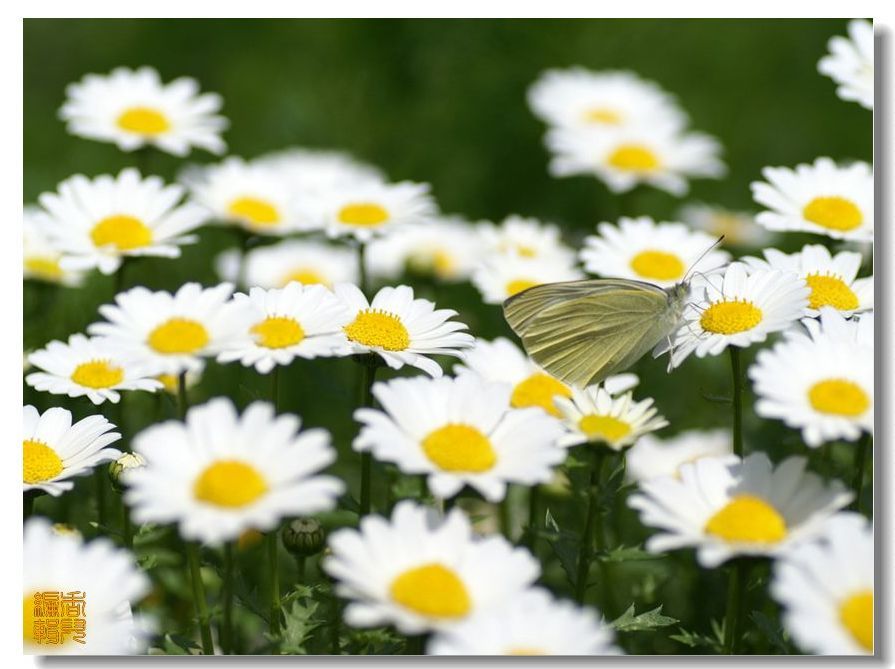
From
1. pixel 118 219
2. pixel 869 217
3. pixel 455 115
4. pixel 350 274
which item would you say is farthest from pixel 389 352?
pixel 455 115

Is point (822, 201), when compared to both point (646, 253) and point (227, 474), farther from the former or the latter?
point (227, 474)

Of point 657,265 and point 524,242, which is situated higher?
point 524,242

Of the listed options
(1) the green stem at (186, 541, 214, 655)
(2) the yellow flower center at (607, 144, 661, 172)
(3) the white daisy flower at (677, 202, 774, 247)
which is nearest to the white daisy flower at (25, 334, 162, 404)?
(1) the green stem at (186, 541, 214, 655)

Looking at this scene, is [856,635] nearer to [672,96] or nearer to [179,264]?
[179,264]

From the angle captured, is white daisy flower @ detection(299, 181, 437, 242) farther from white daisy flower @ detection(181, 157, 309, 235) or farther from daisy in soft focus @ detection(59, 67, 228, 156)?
daisy in soft focus @ detection(59, 67, 228, 156)

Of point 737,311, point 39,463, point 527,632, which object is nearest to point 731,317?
point 737,311

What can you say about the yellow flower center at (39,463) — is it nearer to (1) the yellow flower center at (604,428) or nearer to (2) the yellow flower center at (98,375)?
(2) the yellow flower center at (98,375)

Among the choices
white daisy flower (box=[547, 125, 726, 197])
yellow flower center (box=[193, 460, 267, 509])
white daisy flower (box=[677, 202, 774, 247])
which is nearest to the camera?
yellow flower center (box=[193, 460, 267, 509])
